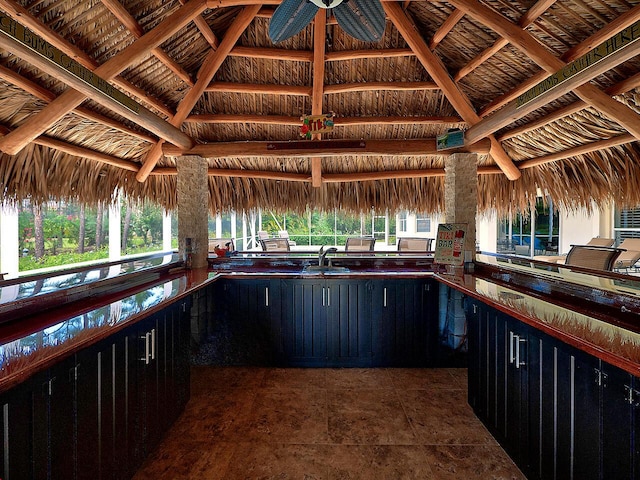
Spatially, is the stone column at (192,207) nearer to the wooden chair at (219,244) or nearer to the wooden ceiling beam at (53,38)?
the wooden ceiling beam at (53,38)

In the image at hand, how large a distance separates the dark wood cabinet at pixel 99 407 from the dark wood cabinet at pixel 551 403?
2.10 meters

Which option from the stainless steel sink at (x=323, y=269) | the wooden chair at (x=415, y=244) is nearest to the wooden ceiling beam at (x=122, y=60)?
the stainless steel sink at (x=323, y=269)

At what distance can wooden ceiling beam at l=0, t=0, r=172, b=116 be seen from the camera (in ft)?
7.25

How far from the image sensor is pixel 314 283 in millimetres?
3512

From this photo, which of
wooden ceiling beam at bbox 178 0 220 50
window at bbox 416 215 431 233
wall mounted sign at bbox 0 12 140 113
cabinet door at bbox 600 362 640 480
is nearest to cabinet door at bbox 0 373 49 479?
wall mounted sign at bbox 0 12 140 113

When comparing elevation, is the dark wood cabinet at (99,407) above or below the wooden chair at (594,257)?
below

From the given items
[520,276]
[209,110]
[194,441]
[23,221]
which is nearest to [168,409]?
[194,441]

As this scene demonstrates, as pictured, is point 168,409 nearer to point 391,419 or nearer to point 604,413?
point 391,419

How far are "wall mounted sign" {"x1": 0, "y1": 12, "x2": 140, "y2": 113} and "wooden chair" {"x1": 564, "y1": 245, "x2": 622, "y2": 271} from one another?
4390mm

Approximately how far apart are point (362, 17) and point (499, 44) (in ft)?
5.34

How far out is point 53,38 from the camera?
2586 mm

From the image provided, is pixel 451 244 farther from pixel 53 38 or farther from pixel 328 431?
pixel 53 38

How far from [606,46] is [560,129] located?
2.18 meters

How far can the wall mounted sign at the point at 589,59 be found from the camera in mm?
1941
